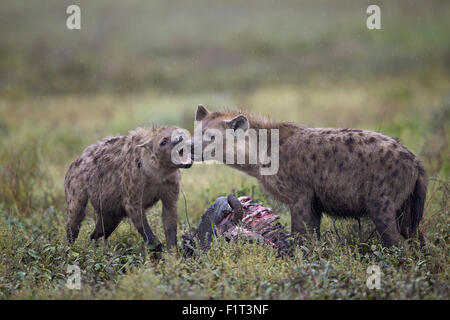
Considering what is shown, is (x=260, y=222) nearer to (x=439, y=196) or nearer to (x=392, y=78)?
(x=439, y=196)

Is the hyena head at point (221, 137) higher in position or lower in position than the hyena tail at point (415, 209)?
higher

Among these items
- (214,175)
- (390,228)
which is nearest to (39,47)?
(214,175)

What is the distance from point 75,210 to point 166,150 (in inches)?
44.1

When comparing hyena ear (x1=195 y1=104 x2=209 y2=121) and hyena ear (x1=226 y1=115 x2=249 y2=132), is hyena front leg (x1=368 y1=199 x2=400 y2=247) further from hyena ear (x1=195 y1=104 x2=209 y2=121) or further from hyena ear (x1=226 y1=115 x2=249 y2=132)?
hyena ear (x1=195 y1=104 x2=209 y2=121)

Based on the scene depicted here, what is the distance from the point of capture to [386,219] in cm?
480

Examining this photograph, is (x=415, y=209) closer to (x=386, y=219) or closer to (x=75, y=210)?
(x=386, y=219)

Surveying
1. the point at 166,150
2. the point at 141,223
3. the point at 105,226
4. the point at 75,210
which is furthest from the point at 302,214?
the point at 75,210

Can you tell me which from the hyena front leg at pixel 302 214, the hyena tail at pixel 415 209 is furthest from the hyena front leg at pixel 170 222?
the hyena tail at pixel 415 209

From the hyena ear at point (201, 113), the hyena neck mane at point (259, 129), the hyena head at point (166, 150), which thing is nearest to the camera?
the hyena head at point (166, 150)

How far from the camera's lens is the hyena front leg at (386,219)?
4.80m

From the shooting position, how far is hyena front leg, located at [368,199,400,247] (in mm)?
4797

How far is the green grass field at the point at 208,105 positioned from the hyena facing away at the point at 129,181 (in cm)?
28

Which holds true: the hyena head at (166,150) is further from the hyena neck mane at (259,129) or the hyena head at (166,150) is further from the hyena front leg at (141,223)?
the hyena neck mane at (259,129)

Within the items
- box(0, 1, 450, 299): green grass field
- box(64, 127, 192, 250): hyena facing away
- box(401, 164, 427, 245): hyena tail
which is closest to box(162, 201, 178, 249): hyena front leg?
box(64, 127, 192, 250): hyena facing away
